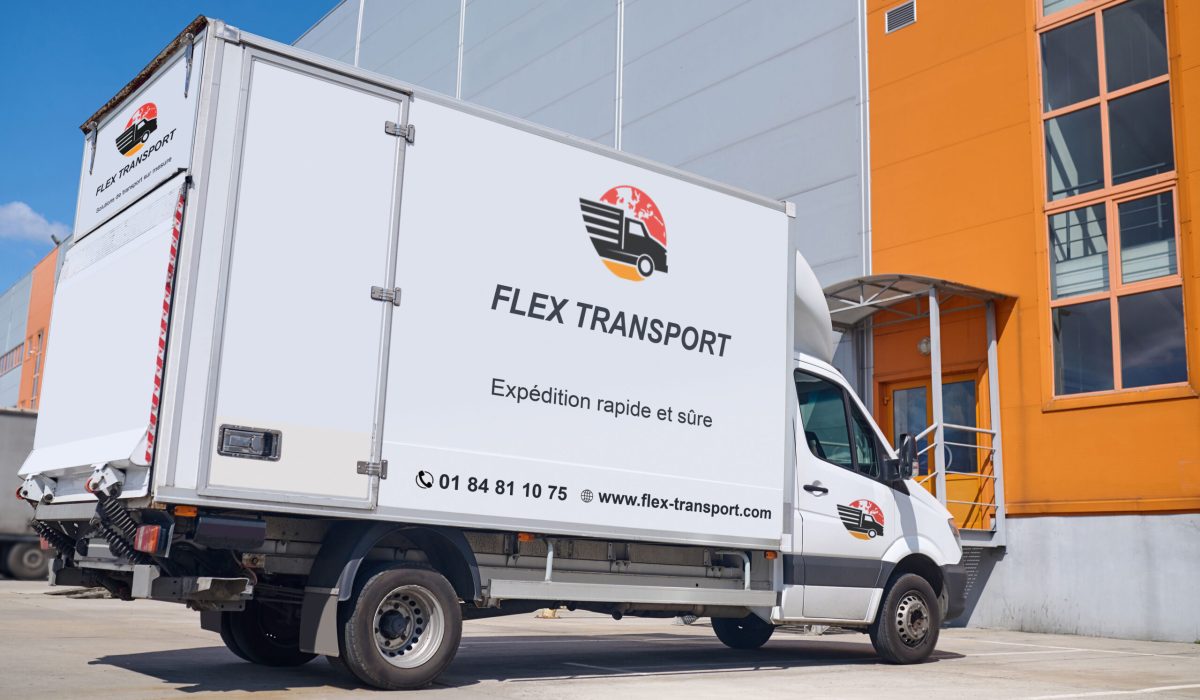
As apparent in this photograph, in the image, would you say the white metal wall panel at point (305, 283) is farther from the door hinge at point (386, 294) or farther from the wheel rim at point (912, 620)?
the wheel rim at point (912, 620)

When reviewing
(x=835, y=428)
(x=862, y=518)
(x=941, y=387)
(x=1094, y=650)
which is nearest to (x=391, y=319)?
(x=835, y=428)

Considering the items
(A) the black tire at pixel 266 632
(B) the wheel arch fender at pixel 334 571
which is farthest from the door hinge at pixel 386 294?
(A) the black tire at pixel 266 632

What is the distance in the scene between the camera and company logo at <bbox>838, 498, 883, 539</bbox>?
9.24 m

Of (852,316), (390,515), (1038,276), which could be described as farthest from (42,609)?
(1038,276)

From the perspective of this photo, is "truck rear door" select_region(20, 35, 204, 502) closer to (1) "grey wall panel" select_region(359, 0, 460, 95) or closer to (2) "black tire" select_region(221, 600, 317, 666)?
(2) "black tire" select_region(221, 600, 317, 666)

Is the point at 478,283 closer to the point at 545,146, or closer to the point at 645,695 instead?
the point at 545,146

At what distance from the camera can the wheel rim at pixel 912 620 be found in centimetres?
960

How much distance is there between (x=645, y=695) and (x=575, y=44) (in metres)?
19.6

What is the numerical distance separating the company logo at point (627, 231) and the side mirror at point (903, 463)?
268cm

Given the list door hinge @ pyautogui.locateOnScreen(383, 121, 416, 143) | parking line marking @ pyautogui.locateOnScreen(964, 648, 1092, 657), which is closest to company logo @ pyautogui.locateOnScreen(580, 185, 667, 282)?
door hinge @ pyautogui.locateOnScreen(383, 121, 416, 143)

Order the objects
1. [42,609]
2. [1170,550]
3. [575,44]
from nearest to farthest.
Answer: [1170,550]
[42,609]
[575,44]

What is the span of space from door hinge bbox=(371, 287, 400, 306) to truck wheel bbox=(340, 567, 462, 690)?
1657 mm

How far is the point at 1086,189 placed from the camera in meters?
14.7

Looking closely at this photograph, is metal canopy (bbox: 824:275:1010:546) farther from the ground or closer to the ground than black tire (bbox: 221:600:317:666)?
farther from the ground
